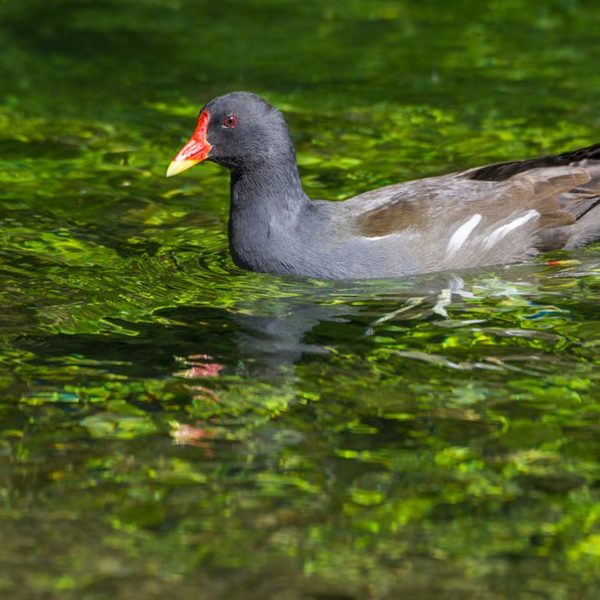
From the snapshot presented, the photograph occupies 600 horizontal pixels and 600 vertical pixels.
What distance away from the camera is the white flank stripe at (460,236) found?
24.7ft

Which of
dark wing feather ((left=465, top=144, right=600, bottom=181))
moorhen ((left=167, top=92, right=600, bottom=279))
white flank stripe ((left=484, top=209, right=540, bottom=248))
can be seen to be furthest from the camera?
dark wing feather ((left=465, top=144, right=600, bottom=181))

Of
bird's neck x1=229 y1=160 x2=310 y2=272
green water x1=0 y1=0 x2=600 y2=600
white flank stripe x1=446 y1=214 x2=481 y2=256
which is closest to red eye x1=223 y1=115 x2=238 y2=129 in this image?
bird's neck x1=229 y1=160 x2=310 y2=272

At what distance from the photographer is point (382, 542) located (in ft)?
15.8

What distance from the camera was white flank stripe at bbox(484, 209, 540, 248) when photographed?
25.1 feet

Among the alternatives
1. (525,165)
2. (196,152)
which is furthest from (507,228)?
(196,152)

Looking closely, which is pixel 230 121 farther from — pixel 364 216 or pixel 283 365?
pixel 283 365

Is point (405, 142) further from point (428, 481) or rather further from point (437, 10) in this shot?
point (428, 481)

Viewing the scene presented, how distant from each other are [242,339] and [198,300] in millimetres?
649

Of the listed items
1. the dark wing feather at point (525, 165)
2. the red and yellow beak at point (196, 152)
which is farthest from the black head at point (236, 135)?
the dark wing feather at point (525, 165)

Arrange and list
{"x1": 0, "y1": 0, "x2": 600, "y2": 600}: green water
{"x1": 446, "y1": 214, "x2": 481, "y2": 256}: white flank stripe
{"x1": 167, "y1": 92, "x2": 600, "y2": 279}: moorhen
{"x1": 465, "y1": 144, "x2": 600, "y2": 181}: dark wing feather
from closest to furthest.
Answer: {"x1": 0, "y1": 0, "x2": 600, "y2": 600}: green water < {"x1": 167, "y1": 92, "x2": 600, "y2": 279}: moorhen < {"x1": 446, "y1": 214, "x2": 481, "y2": 256}: white flank stripe < {"x1": 465, "y1": 144, "x2": 600, "y2": 181}: dark wing feather

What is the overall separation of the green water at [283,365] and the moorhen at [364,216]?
0.13 metres

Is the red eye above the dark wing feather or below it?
above

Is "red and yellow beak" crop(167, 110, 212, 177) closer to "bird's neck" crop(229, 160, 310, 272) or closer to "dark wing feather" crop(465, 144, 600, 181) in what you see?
"bird's neck" crop(229, 160, 310, 272)

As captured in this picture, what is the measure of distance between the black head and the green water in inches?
25.3
